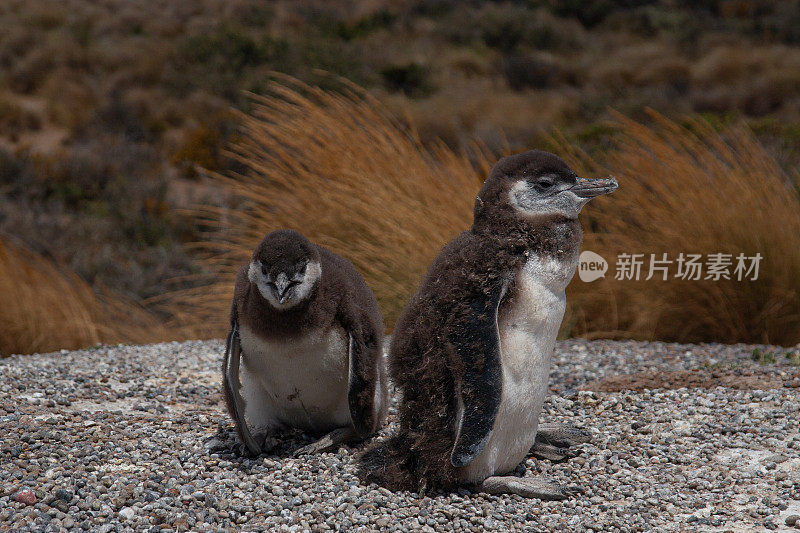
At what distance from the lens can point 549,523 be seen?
9.12 feet

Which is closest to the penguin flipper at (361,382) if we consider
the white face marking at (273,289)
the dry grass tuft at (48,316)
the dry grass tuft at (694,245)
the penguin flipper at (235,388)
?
the white face marking at (273,289)

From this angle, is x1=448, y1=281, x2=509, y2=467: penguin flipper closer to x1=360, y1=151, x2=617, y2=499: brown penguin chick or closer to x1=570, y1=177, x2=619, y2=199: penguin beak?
x1=360, y1=151, x2=617, y2=499: brown penguin chick

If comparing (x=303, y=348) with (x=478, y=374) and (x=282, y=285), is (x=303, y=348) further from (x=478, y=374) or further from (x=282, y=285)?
(x=478, y=374)

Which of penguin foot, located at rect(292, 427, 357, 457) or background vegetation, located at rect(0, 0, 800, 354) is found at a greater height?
background vegetation, located at rect(0, 0, 800, 354)

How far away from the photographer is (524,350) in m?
2.87

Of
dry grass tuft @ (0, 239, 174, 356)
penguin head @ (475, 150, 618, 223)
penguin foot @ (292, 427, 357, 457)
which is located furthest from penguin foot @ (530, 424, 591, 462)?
dry grass tuft @ (0, 239, 174, 356)

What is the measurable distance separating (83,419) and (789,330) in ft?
16.0

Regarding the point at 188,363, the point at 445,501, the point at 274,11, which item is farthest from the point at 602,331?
the point at 274,11

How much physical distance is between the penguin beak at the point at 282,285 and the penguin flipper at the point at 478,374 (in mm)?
679

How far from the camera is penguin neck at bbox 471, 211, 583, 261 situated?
2846 millimetres

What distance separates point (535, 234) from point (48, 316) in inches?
185

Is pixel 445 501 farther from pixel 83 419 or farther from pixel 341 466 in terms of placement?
pixel 83 419

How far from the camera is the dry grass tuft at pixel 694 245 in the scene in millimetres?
5844

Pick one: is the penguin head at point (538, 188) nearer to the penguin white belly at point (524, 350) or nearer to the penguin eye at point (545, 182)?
the penguin eye at point (545, 182)
